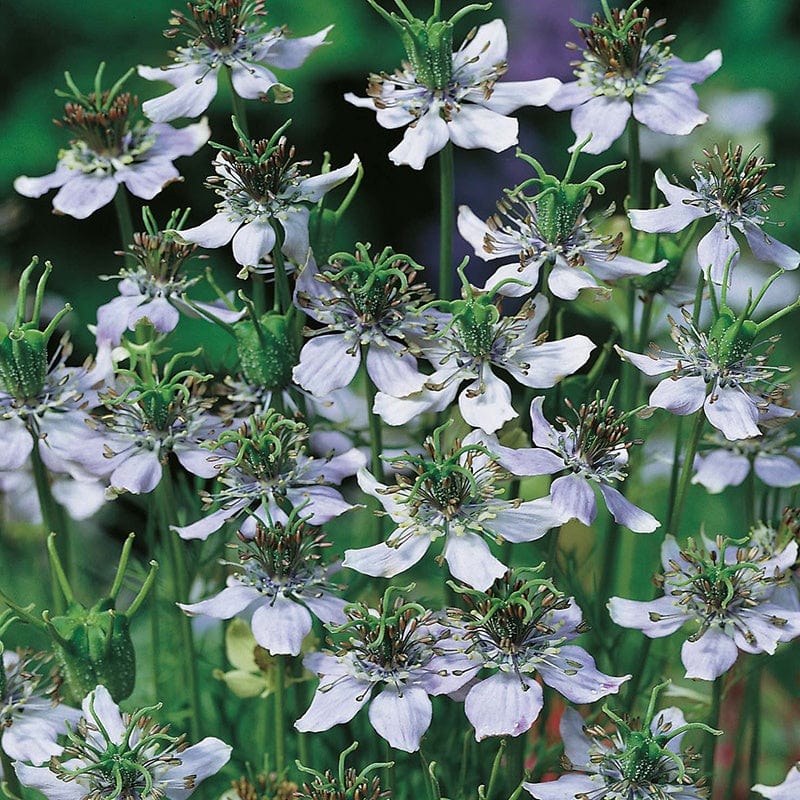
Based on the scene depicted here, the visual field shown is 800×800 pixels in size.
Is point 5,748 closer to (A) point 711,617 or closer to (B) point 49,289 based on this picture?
(A) point 711,617

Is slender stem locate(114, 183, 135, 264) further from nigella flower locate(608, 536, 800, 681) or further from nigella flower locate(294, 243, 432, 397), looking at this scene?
nigella flower locate(608, 536, 800, 681)

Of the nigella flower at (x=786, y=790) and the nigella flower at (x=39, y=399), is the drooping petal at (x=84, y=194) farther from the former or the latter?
the nigella flower at (x=786, y=790)

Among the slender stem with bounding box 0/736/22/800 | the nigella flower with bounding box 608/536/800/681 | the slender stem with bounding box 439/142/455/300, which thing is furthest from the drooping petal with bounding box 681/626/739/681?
the slender stem with bounding box 0/736/22/800

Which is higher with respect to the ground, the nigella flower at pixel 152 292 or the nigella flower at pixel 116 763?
the nigella flower at pixel 152 292

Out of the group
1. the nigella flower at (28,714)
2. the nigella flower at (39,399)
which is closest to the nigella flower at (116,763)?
the nigella flower at (28,714)

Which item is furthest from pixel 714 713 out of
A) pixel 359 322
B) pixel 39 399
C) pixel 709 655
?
pixel 39 399

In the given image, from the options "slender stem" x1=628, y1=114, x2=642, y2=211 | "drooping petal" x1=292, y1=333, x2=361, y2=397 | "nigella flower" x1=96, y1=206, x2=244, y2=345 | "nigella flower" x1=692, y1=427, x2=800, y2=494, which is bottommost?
"nigella flower" x1=692, y1=427, x2=800, y2=494

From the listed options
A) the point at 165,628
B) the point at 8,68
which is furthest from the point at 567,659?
the point at 8,68
